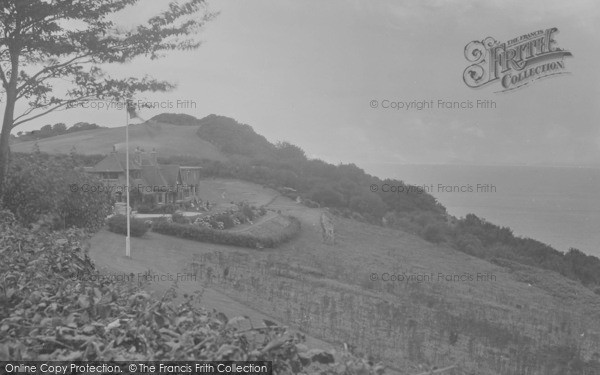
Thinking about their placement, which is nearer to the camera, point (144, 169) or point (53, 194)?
point (53, 194)

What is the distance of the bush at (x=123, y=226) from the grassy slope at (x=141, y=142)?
8420 millimetres

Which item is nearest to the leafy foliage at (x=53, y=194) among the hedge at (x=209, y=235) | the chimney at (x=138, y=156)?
the hedge at (x=209, y=235)

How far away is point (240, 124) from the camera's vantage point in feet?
145

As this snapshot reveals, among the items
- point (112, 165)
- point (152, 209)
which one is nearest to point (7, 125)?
point (112, 165)

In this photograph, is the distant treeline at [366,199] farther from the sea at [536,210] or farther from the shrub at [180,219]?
the shrub at [180,219]

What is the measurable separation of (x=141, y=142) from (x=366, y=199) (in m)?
12.6

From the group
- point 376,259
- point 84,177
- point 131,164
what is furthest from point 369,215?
point 84,177

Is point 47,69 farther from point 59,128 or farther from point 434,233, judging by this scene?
point 59,128

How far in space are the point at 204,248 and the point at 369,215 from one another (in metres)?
15.3

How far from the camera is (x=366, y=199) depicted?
3250cm

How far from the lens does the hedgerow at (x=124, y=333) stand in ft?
8.38

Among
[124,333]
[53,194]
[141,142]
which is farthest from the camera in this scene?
[141,142]

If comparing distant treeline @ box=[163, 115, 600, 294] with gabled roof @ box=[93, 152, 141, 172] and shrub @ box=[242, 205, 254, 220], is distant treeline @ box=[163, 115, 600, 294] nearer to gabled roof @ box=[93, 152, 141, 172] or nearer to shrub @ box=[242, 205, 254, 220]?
shrub @ box=[242, 205, 254, 220]

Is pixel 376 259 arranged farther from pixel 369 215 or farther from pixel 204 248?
pixel 369 215
